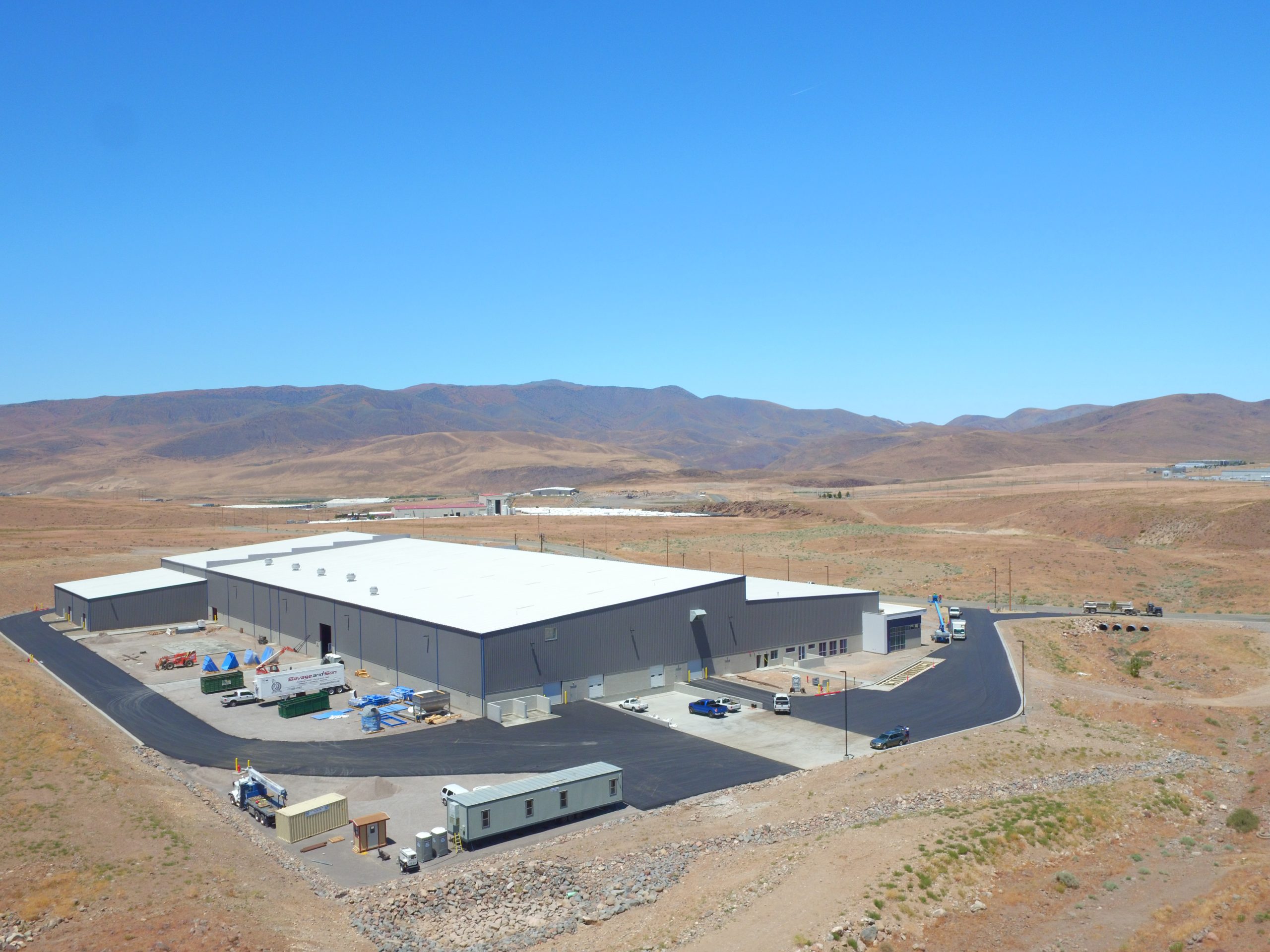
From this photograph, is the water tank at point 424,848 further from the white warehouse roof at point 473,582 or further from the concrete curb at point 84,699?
the concrete curb at point 84,699

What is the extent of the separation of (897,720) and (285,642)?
38955 mm

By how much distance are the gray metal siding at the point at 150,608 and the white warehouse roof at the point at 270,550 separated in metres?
2.91

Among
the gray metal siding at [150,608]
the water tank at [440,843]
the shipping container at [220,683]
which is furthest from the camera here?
the gray metal siding at [150,608]

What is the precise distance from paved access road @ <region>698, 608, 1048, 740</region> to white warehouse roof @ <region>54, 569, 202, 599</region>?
148 ft

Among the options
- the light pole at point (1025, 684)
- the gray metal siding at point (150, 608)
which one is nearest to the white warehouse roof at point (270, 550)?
the gray metal siding at point (150, 608)

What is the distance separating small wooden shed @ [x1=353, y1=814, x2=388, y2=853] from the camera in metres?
28.6

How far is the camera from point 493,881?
26328 mm

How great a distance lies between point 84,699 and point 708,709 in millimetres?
31081

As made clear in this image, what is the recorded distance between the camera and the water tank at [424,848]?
91.9 ft

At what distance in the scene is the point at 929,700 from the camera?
4688cm

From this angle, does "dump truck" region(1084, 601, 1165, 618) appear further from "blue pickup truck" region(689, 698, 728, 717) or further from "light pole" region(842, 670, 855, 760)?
"blue pickup truck" region(689, 698, 728, 717)

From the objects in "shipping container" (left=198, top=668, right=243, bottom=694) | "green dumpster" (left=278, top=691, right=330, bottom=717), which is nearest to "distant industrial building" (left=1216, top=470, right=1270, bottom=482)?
"green dumpster" (left=278, top=691, right=330, bottom=717)

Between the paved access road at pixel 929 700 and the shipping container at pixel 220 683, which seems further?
the shipping container at pixel 220 683

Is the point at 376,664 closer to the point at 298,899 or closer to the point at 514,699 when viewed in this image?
the point at 514,699
